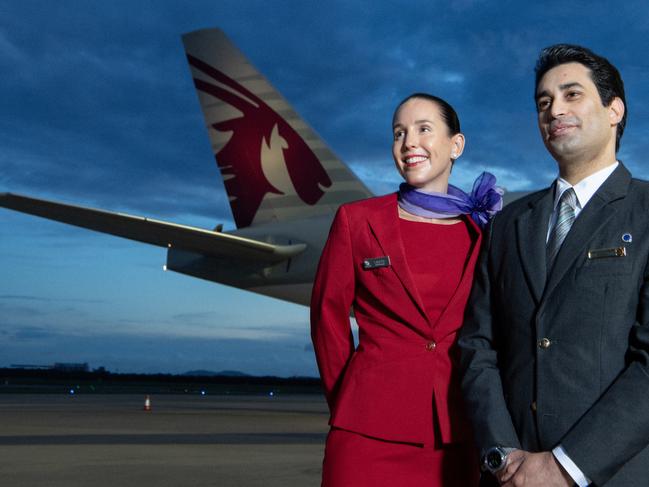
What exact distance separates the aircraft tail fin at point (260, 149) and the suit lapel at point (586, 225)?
51.6ft

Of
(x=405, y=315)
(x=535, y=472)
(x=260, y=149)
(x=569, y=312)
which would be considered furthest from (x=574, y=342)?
(x=260, y=149)

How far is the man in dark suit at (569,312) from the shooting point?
2.31 meters

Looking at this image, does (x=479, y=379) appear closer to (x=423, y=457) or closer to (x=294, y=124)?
(x=423, y=457)

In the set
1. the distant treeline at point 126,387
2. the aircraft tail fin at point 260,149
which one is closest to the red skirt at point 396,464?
the aircraft tail fin at point 260,149

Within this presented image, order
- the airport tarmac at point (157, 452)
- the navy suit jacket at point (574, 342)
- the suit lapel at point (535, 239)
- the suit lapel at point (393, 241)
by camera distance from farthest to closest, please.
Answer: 1. the airport tarmac at point (157, 452)
2. the suit lapel at point (393, 241)
3. the suit lapel at point (535, 239)
4. the navy suit jacket at point (574, 342)

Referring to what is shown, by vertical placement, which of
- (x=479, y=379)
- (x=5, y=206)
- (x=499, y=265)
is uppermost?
(x=5, y=206)

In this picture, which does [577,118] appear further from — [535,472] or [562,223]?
[535,472]

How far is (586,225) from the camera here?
8.37 ft

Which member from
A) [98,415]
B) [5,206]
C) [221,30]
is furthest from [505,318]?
[221,30]

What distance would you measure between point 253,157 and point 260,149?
23 centimetres

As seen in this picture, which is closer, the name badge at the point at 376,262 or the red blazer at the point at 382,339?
the red blazer at the point at 382,339

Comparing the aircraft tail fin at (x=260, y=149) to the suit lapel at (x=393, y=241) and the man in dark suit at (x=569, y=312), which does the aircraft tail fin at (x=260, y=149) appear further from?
the man in dark suit at (x=569, y=312)

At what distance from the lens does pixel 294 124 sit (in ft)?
61.4

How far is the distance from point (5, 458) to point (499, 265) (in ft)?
23.5
